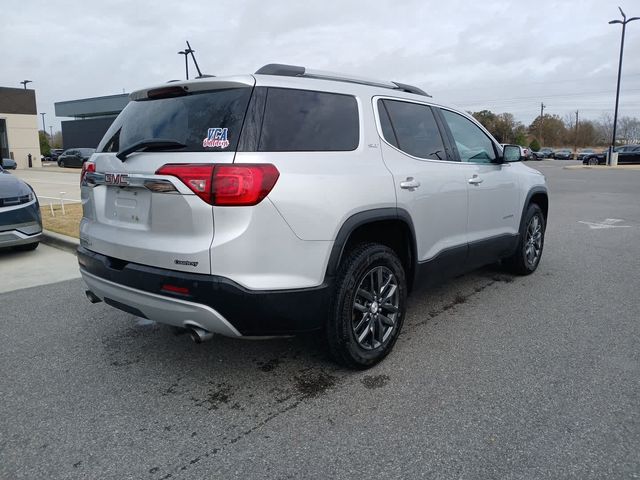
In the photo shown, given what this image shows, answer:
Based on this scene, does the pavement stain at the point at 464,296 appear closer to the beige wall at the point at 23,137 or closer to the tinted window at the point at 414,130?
the tinted window at the point at 414,130

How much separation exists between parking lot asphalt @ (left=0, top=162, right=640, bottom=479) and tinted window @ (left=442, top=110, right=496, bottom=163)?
1.36 metres

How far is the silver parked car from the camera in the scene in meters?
6.41

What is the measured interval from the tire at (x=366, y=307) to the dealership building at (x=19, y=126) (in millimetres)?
43904

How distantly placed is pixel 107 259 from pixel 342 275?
147 cm

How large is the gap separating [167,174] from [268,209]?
0.60 metres

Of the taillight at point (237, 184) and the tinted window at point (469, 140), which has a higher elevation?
the tinted window at point (469, 140)

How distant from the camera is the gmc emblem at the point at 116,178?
121 inches

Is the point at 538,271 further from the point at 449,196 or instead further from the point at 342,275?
the point at 342,275

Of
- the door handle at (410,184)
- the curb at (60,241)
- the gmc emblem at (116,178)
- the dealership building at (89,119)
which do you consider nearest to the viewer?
the gmc emblem at (116,178)

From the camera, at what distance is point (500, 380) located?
325 cm

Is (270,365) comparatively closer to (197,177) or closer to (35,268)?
(197,177)

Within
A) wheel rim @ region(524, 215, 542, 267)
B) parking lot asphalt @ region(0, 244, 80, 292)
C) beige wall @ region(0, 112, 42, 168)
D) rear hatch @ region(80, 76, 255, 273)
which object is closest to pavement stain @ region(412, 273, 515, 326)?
wheel rim @ region(524, 215, 542, 267)

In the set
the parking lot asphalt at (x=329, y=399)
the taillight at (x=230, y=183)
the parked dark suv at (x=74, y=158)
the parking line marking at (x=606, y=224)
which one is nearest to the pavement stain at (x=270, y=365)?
the parking lot asphalt at (x=329, y=399)

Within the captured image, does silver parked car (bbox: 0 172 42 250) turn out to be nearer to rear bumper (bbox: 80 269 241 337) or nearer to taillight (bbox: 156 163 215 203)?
rear bumper (bbox: 80 269 241 337)
